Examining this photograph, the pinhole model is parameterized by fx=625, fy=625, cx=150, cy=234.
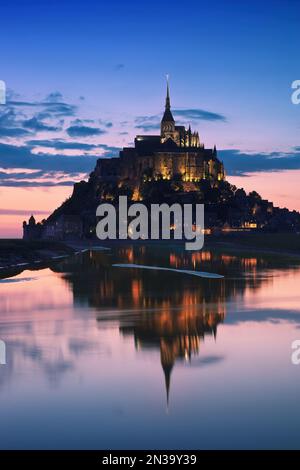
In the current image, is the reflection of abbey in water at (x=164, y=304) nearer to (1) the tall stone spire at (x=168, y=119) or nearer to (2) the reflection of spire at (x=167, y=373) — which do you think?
(2) the reflection of spire at (x=167, y=373)

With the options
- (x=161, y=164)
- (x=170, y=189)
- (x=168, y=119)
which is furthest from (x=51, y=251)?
(x=168, y=119)

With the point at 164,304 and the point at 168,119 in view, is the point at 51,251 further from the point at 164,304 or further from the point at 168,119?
the point at 168,119

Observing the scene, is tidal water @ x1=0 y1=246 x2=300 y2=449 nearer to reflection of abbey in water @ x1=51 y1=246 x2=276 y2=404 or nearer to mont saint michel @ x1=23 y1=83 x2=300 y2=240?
reflection of abbey in water @ x1=51 y1=246 x2=276 y2=404

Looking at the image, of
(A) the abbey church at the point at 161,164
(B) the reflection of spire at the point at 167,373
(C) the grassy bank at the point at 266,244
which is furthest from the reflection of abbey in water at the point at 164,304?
(A) the abbey church at the point at 161,164

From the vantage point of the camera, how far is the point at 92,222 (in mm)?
141125

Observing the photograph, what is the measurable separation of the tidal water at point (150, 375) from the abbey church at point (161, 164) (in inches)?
4850

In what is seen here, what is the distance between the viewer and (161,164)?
144375 mm

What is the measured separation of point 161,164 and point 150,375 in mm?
134834

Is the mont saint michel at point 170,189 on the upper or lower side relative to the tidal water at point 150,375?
upper

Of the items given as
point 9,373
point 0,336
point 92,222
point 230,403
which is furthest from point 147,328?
point 92,222

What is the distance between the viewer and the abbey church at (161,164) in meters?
144

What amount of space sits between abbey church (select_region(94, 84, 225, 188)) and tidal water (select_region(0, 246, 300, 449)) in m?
123

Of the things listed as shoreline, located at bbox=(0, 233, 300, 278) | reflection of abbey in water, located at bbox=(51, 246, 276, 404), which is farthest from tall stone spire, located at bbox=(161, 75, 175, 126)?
reflection of abbey in water, located at bbox=(51, 246, 276, 404)
